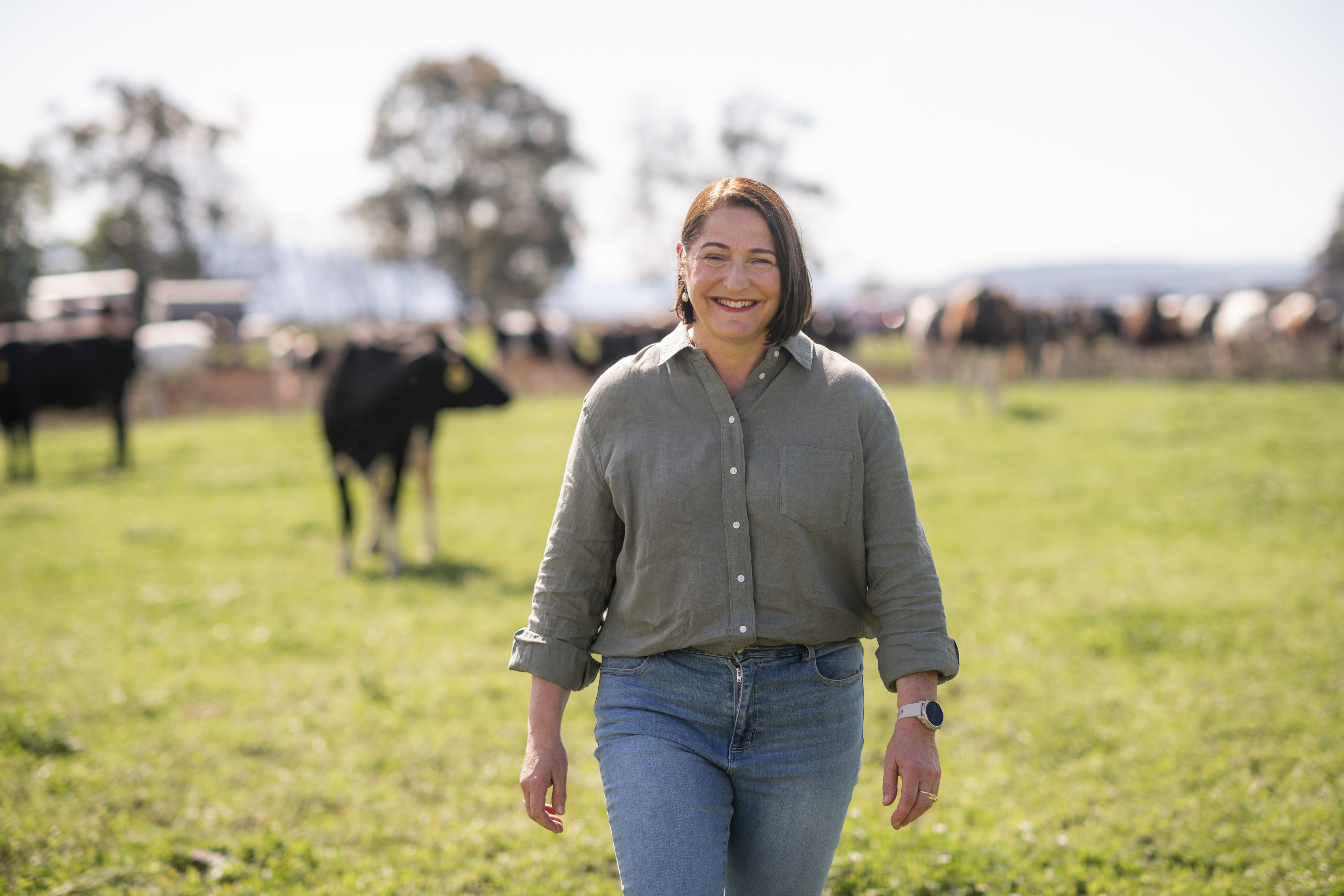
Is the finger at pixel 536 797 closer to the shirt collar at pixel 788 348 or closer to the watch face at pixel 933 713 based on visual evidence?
the watch face at pixel 933 713

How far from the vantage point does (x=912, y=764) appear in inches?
85.7

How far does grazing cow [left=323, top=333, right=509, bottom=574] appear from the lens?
8.77 metres

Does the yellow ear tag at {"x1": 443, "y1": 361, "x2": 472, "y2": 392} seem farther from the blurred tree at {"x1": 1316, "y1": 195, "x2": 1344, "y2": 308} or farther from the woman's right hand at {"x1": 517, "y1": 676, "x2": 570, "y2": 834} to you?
the blurred tree at {"x1": 1316, "y1": 195, "x2": 1344, "y2": 308}

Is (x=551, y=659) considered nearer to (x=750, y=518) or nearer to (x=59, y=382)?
(x=750, y=518)

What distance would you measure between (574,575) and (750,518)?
0.46m

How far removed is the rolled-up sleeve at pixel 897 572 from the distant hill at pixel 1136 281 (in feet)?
183

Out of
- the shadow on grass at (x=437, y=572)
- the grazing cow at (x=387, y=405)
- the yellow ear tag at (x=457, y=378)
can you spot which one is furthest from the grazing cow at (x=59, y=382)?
the yellow ear tag at (x=457, y=378)

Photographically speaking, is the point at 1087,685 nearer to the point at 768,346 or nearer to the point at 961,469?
the point at 768,346

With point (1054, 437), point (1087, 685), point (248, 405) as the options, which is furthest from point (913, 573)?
point (248, 405)

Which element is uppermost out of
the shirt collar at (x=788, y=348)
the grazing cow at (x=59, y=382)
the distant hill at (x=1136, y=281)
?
the distant hill at (x=1136, y=281)

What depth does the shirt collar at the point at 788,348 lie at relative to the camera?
232 centimetres

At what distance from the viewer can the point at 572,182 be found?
49.3 meters

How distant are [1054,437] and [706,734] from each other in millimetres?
15228

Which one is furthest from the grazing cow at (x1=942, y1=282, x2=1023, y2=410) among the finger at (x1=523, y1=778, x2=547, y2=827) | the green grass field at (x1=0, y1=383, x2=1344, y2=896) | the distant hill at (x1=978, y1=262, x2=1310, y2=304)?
the distant hill at (x1=978, y1=262, x2=1310, y2=304)
